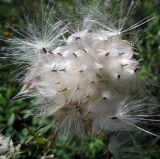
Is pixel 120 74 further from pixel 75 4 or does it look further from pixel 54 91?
pixel 75 4

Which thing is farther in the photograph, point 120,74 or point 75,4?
point 75,4

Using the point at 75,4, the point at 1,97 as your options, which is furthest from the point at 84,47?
the point at 1,97

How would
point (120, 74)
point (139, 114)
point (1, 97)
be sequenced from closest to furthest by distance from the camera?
1. point (120, 74)
2. point (139, 114)
3. point (1, 97)

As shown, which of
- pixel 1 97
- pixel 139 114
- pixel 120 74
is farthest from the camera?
pixel 1 97

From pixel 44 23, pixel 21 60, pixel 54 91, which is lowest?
pixel 54 91

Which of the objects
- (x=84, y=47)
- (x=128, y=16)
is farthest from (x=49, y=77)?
(x=128, y=16)

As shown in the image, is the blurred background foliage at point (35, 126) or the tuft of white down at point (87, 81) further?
the blurred background foliage at point (35, 126)

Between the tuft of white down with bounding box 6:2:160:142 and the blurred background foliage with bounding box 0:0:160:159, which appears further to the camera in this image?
the blurred background foliage with bounding box 0:0:160:159

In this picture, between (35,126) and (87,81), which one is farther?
(35,126)

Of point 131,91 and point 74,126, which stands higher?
point 131,91
